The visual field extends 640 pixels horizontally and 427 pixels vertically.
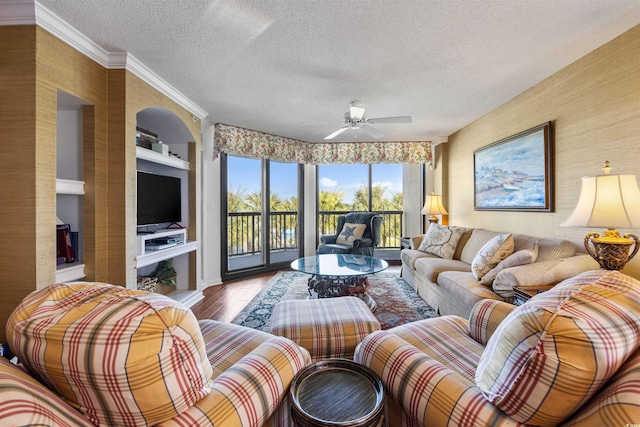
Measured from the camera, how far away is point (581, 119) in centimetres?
236

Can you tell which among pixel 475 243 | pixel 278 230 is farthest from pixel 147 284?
pixel 475 243

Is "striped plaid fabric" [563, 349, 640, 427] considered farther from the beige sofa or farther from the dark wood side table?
the beige sofa

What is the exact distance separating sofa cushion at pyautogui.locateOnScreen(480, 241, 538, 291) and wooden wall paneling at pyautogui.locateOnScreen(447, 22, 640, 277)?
0.47m

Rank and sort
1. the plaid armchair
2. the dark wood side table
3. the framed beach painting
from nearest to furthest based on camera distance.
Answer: the dark wood side table < the framed beach painting < the plaid armchair

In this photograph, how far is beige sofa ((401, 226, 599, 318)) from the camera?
2.01 meters

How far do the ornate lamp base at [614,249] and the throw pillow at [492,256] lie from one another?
2.89 feet

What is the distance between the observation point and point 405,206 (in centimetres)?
586

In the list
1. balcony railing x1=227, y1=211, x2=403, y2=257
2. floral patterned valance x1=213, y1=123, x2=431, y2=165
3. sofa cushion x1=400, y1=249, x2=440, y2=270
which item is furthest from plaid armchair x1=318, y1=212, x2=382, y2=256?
floral patterned valance x1=213, y1=123, x2=431, y2=165

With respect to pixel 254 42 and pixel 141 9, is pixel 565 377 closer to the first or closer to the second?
pixel 254 42

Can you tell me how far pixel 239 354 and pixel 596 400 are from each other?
118cm

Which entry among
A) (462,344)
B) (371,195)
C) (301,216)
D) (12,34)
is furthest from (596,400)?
(371,195)

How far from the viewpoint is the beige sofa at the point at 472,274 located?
2.01 metres

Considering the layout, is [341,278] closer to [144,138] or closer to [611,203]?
[611,203]

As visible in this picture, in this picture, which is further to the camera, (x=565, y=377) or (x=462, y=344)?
(x=462, y=344)
